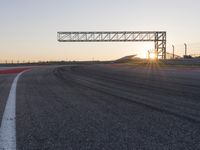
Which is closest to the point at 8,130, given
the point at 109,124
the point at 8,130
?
the point at 8,130

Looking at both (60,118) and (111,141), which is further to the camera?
(60,118)

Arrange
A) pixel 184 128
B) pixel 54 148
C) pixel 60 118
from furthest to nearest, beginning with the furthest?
pixel 60 118
pixel 184 128
pixel 54 148

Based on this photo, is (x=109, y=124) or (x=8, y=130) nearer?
(x=8, y=130)

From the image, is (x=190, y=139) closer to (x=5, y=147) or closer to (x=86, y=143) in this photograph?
(x=86, y=143)

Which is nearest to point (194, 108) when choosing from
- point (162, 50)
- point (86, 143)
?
point (86, 143)

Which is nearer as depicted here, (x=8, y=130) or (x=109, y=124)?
(x=8, y=130)

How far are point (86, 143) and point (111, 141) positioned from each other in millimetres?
300

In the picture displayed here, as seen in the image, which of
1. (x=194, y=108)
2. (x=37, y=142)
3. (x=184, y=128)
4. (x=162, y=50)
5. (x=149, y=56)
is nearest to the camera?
(x=37, y=142)

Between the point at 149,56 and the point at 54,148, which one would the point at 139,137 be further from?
the point at 149,56

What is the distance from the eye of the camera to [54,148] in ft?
16.1

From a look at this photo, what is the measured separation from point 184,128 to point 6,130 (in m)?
2.39

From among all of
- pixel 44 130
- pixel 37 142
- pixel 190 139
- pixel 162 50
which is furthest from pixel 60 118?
pixel 162 50

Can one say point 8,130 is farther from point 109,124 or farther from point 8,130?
point 109,124

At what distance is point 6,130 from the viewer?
6020 mm
